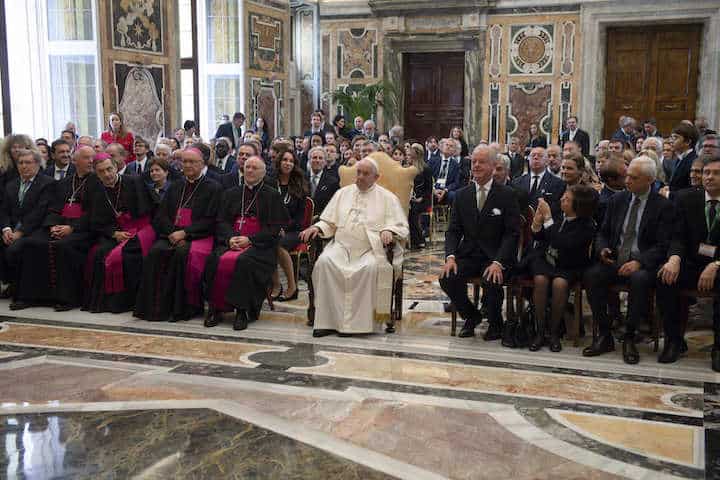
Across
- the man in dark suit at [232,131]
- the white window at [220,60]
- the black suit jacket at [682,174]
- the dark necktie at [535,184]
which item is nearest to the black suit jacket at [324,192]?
the dark necktie at [535,184]

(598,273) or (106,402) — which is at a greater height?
(598,273)

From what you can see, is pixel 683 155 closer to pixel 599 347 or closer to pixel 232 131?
pixel 599 347

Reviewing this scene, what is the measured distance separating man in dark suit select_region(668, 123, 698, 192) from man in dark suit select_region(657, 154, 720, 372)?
1646 mm

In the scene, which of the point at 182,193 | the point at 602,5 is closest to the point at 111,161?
the point at 182,193

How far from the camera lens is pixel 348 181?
19.5ft

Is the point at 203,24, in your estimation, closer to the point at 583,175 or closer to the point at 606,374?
the point at 583,175

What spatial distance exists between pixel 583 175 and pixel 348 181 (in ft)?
5.93

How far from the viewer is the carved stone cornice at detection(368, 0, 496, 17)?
13.9 meters

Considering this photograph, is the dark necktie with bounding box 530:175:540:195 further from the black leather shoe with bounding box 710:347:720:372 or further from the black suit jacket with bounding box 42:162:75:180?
the black suit jacket with bounding box 42:162:75:180

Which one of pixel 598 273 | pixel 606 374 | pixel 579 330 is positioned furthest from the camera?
pixel 579 330

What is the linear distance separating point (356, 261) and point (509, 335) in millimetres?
1217

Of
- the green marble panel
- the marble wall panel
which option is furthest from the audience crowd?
the marble wall panel

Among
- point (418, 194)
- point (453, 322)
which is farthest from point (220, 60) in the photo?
point (453, 322)

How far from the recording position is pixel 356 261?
544 cm
